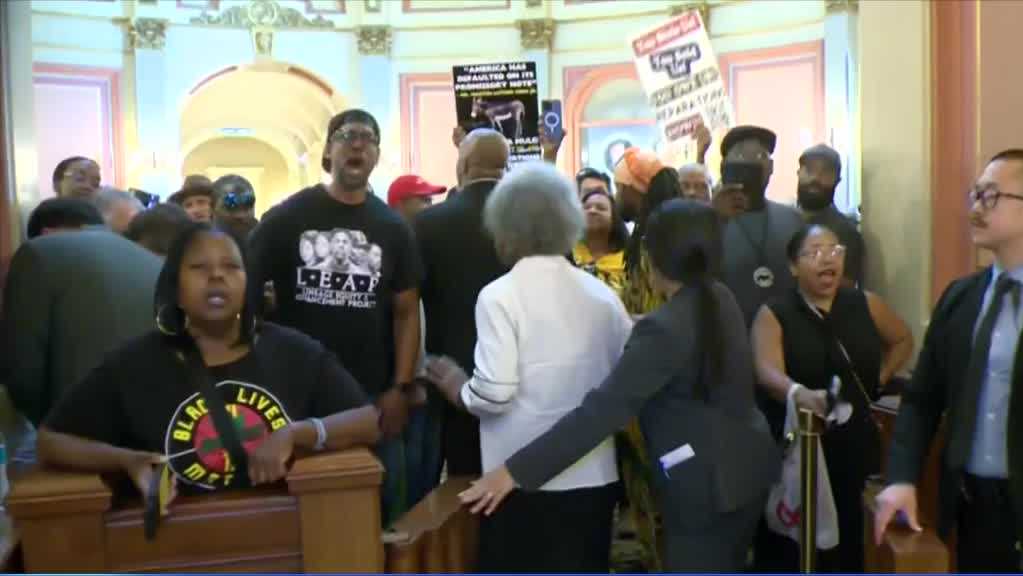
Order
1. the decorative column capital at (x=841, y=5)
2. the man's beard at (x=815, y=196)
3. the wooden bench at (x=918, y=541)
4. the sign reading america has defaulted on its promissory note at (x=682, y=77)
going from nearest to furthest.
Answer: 1. the wooden bench at (x=918, y=541)
2. the man's beard at (x=815, y=196)
3. the sign reading america has defaulted on its promissory note at (x=682, y=77)
4. the decorative column capital at (x=841, y=5)

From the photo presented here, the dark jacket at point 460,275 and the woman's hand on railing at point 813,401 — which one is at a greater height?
the dark jacket at point 460,275

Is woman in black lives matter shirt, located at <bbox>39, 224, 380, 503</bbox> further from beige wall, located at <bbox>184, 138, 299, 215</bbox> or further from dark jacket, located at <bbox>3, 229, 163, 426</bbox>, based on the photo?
beige wall, located at <bbox>184, 138, 299, 215</bbox>

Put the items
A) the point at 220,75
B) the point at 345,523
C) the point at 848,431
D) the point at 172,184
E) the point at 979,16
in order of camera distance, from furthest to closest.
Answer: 1. the point at 220,75
2. the point at 172,184
3. the point at 979,16
4. the point at 848,431
5. the point at 345,523

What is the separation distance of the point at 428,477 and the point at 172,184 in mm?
10285

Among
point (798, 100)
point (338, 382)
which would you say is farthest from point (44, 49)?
point (338, 382)

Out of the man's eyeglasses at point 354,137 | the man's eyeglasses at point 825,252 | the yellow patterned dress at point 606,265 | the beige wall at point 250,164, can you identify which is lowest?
the yellow patterned dress at point 606,265

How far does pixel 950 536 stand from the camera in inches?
106

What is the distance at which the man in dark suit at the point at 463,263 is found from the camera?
12.2 ft

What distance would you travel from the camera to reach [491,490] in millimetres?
2711

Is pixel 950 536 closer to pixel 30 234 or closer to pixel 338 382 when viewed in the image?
pixel 338 382

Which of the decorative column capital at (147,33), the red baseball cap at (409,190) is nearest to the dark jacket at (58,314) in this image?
the red baseball cap at (409,190)

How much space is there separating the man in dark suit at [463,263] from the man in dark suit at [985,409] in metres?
1.50

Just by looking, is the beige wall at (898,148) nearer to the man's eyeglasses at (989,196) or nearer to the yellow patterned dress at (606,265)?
the yellow patterned dress at (606,265)

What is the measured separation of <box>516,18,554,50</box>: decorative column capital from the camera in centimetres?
1390
